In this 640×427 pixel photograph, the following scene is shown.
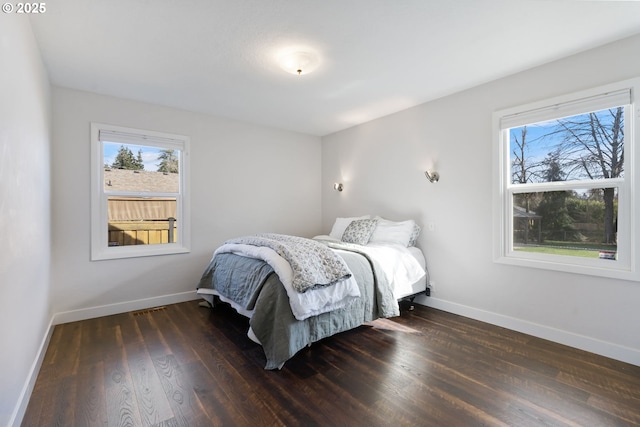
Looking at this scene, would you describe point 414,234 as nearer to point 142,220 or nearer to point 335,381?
point 335,381

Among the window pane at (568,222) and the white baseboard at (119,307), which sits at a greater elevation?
the window pane at (568,222)

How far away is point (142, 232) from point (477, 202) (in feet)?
13.0

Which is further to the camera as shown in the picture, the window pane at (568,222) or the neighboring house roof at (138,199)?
the neighboring house roof at (138,199)

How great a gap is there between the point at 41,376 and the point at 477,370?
3.10 meters

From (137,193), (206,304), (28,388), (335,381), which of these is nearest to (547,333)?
(335,381)

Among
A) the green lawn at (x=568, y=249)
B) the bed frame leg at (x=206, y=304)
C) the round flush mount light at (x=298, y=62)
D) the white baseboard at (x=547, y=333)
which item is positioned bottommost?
the bed frame leg at (x=206, y=304)

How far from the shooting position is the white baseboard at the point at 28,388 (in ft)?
5.16

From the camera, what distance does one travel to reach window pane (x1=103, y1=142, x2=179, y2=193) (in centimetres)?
345

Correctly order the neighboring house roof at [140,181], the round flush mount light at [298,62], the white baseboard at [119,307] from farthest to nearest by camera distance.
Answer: the neighboring house roof at [140,181] → the white baseboard at [119,307] → the round flush mount light at [298,62]

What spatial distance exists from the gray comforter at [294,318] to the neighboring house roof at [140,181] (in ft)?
4.94

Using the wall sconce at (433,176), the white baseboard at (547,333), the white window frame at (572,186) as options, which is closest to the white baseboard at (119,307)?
the white baseboard at (547,333)

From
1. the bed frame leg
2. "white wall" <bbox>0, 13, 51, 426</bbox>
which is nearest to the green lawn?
the bed frame leg

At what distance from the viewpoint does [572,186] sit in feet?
8.57

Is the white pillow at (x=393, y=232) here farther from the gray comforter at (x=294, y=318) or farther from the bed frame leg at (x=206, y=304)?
the bed frame leg at (x=206, y=304)
